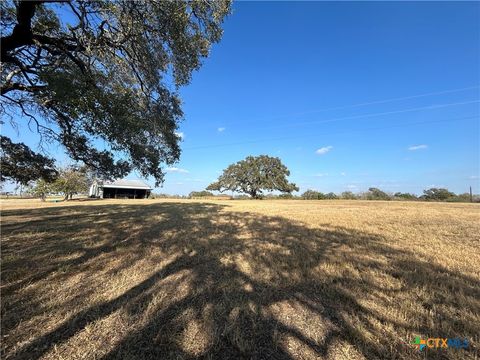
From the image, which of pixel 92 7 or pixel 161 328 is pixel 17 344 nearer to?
pixel 161 328

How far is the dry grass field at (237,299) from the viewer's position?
7.25 feet

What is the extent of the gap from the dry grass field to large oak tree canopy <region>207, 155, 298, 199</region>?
1770 inches

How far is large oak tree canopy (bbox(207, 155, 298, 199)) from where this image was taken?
50.7m

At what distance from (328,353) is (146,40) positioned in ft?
26.1

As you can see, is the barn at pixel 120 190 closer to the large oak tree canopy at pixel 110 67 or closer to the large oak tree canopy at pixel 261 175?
the large oak tree canopy at pixel 261 175

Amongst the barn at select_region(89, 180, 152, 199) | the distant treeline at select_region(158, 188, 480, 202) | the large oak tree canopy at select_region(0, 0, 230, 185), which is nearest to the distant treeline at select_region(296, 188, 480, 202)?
the distant treeline at select_region(158, 188, 480, 202)

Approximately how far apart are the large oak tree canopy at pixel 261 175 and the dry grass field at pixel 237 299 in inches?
1770

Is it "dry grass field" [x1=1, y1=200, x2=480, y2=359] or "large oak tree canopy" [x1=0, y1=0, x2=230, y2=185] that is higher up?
"large oak tree canopy" [x1=0, y1=0, x2=230, y2=185]

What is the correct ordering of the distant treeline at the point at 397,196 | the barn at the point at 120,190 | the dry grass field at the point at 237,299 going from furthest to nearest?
the barn at the point at 120,190
the distant treeline at the point at 397,196
the dry grass field at the point at 237,299

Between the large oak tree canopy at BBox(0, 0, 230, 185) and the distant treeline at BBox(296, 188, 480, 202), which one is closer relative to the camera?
the large oak tree canopy at BBox(0, 0, 230, 185)

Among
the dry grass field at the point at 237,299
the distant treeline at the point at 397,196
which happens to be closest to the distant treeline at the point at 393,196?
the distant treeline at the point at 397,196

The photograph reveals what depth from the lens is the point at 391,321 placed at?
8.30 ft

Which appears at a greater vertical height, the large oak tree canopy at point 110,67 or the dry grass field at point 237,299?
the large oak tree canopy at point 110,67

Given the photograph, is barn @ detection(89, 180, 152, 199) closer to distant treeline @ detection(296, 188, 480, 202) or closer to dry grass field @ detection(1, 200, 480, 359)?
distant treeline @ detection(296, 188, 480, 202)
